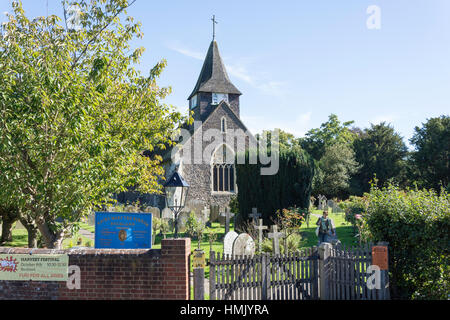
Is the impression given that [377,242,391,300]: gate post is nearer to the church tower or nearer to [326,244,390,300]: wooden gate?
[326,244,390,300]: wooden gate

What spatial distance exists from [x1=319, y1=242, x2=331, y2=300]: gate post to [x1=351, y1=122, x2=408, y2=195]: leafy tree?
110ft

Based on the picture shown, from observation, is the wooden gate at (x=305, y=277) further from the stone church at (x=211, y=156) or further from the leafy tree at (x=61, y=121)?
the stone church at (x=211, y=156)

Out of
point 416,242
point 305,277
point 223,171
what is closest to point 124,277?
point 305,277

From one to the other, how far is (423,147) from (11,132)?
1329 inches

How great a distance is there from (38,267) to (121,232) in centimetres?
Result: 155

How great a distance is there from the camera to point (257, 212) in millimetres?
19078

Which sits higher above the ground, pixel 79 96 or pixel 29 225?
pixel 79 96

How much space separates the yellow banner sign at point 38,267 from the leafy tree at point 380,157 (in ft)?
120

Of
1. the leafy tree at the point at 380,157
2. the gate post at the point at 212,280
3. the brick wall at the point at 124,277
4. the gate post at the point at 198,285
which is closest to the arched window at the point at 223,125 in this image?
the leafy tree at the point at 380,157

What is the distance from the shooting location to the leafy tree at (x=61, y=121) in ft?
24.2

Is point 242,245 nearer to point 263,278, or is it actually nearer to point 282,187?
point 263,278
